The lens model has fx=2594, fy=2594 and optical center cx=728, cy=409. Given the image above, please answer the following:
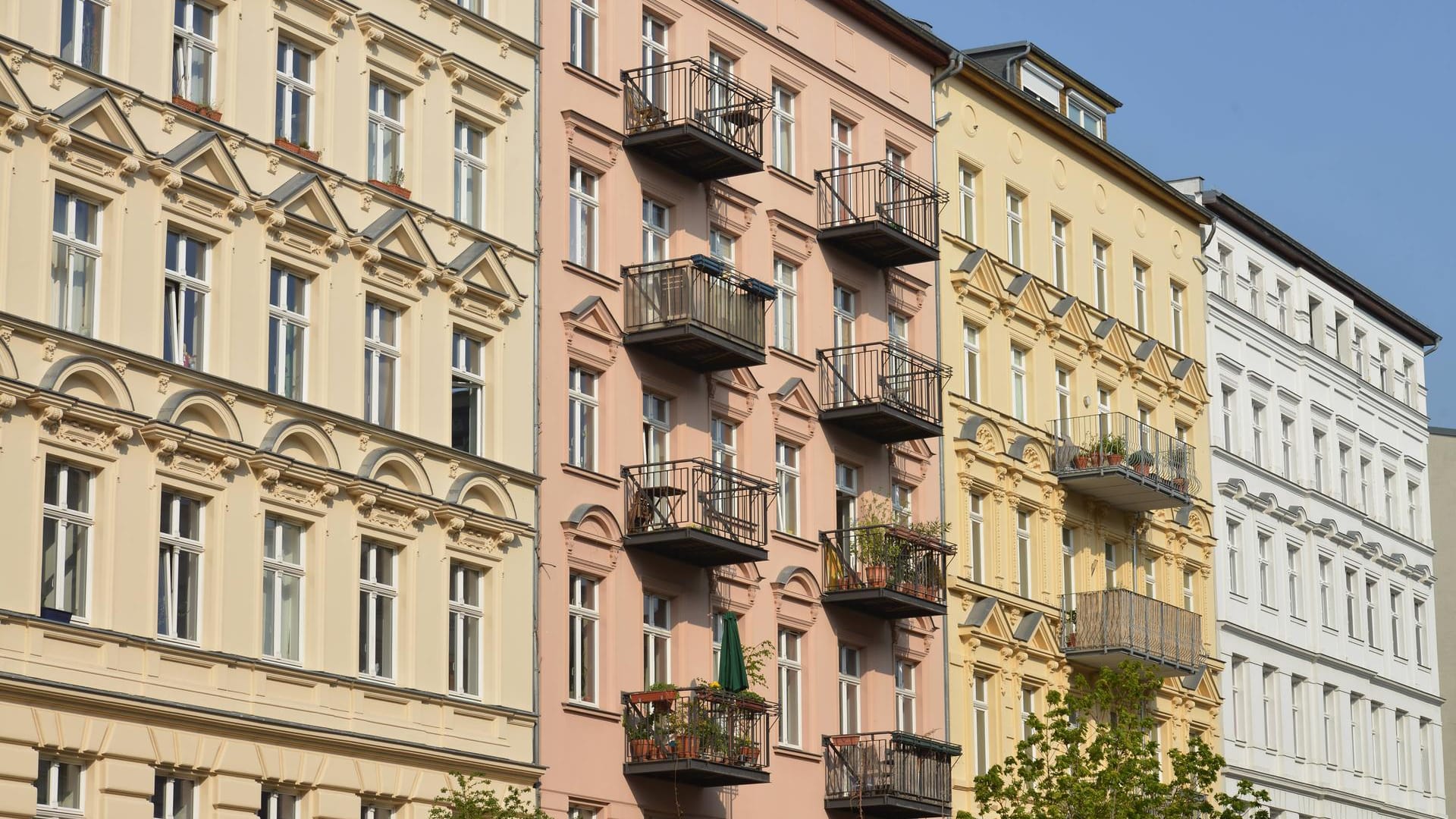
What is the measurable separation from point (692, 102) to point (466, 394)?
25.8ft

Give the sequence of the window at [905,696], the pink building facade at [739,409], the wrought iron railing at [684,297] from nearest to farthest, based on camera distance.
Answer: the pink building facade at [739,409]
the wrought iron railing at [684,297]
the window at [905,696]

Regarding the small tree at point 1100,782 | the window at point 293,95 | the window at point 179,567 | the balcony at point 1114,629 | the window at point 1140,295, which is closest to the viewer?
the window at point 179,567

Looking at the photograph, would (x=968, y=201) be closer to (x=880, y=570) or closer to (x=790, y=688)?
(x=880, y=570)

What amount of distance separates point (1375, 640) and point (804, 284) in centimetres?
2880

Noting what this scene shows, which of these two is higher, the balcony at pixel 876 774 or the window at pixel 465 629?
the window at pixel 465 629

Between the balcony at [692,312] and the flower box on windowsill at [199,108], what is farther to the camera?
the balcony at [692,312]

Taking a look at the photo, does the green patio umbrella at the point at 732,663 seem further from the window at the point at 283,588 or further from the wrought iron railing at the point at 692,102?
the window at the point at 283,588

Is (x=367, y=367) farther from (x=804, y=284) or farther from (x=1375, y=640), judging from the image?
(x=1375, y=640)

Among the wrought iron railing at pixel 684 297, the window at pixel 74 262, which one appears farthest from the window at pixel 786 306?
the window at pixel 74 262

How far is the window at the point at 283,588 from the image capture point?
31.2 meters

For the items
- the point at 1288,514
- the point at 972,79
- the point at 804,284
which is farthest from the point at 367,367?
the point at 1288,514

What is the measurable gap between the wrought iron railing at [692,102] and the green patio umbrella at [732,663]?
7.53 m

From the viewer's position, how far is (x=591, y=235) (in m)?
38.7

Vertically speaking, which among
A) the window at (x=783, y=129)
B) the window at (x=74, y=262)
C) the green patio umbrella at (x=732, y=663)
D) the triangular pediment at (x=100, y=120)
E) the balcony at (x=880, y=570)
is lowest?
the green patio umbrella at (x=732, y=663)
